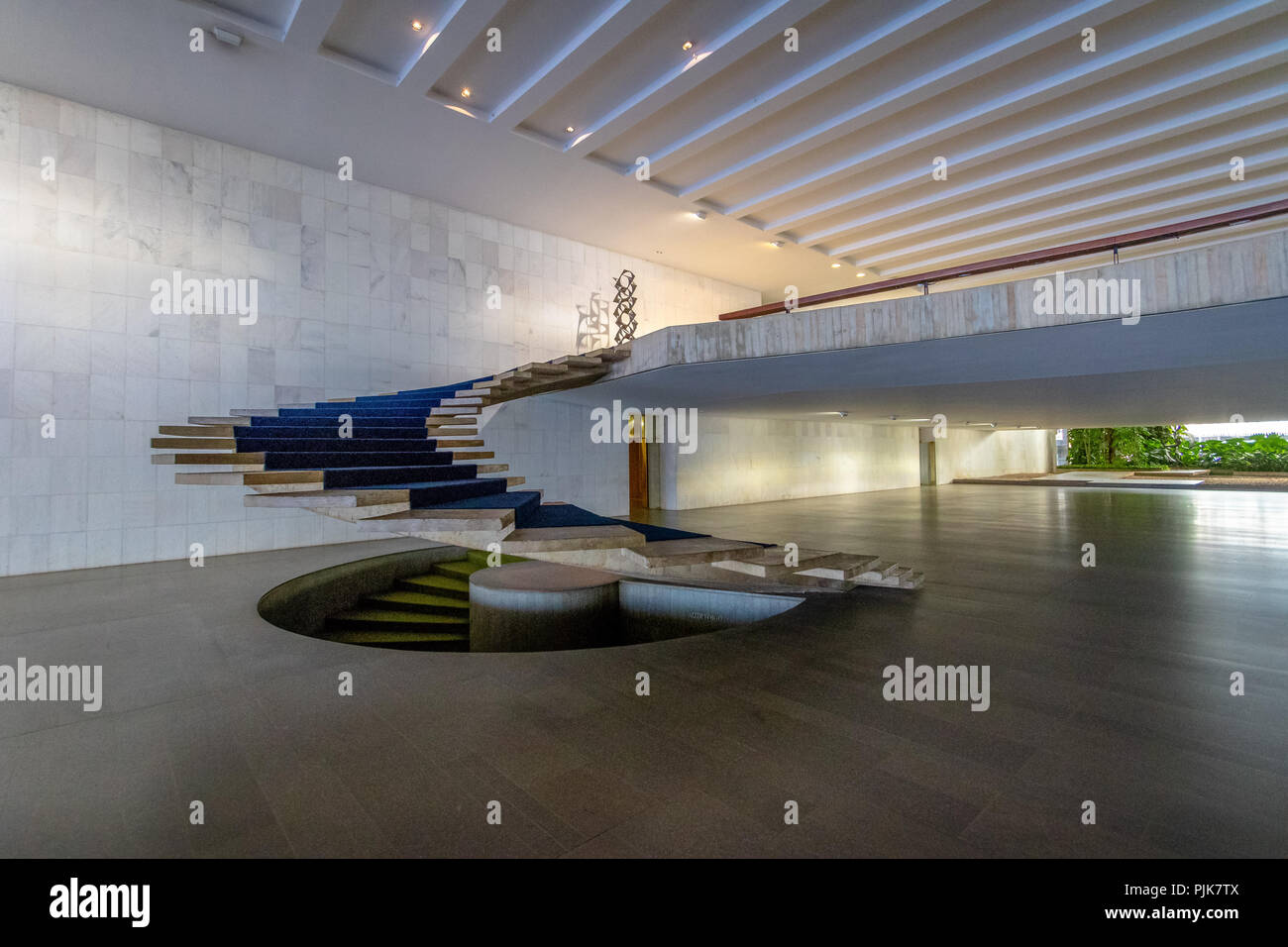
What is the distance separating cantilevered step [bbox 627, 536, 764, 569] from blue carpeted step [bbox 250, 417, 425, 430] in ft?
9.92

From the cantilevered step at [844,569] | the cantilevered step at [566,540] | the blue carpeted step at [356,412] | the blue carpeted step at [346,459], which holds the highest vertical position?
the blue carpeted step at [356,412]

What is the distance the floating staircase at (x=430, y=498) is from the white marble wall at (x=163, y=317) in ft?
8.12

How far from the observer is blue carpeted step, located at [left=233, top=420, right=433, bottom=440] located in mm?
4992

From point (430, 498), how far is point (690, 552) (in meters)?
1.99

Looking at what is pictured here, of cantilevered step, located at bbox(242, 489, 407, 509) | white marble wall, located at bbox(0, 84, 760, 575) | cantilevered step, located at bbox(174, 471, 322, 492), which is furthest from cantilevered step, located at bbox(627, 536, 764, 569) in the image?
white marble wall, located at bbox(0, 84, 760, 575)

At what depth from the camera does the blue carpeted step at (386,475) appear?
4.21 meters

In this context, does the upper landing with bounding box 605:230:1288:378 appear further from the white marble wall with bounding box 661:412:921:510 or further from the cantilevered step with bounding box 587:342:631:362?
the white marble wall with bounding box 661:412:921:510

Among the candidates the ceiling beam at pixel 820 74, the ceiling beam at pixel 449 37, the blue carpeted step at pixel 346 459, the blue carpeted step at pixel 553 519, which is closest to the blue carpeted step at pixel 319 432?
the blue carpeted step at pixel 346 459

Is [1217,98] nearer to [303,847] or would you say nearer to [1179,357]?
[1179,357]

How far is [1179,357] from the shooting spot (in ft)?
18.4

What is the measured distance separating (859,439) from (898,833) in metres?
16.5

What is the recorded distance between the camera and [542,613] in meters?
5.57

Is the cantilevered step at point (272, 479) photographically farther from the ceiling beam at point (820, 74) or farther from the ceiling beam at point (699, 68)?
the ceiling beam at point (820, 74)

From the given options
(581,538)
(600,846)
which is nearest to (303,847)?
(600,846)
